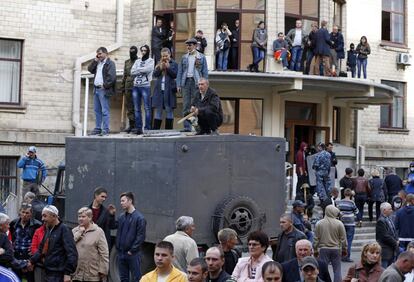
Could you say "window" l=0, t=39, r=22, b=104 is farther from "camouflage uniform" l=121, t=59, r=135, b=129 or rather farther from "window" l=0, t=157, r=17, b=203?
"camouflage uniform" l=121, t=59, r=135, b=129

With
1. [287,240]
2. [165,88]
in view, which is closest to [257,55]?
[165,88]

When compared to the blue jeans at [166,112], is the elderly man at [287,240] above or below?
below

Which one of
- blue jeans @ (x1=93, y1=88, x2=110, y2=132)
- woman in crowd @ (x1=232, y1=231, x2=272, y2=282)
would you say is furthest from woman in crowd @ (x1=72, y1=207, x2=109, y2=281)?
blue jeans @ (x1=93, y1=88, x2=110, y2=132)

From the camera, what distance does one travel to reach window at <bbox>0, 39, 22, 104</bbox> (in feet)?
78.4

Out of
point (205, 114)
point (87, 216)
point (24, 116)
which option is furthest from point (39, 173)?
point (87, 216)

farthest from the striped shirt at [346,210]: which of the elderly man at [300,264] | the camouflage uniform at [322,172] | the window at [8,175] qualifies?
the window at [8,175]

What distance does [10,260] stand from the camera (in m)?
9.77

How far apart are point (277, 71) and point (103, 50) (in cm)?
863

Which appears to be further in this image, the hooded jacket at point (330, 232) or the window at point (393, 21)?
the window at point (393, 21)

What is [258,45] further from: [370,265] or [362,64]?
[370,265]

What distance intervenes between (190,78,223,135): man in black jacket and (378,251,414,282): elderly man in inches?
213

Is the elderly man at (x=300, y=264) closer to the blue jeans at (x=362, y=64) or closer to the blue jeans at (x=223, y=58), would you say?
the blue jeans at (x=223, y=58)

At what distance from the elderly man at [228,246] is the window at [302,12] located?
16199mm

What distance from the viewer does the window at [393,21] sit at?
98.2 ft
